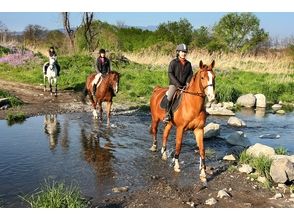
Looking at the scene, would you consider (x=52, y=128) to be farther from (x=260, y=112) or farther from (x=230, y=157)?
(x=260, y=112)

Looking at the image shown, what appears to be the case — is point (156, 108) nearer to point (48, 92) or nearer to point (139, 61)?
point (48, 92)

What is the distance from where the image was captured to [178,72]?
931 centimetres

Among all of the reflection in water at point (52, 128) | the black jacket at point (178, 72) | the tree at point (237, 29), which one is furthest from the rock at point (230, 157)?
the tree at point (237, 29)

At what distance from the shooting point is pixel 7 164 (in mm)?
9492

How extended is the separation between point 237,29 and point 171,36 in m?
8.98

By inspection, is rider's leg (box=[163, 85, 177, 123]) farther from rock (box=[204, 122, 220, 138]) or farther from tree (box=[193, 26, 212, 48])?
tree (box=[193, 26, 212, 48])

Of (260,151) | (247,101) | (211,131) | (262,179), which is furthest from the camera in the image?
(247,101)

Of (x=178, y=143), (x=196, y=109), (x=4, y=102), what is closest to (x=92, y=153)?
(x=178, y=143)

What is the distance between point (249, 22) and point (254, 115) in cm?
3649

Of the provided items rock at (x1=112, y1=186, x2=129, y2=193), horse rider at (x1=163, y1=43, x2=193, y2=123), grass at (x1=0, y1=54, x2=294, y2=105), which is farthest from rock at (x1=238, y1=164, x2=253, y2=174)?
grass at (x1=0, y1=54, x2=294, y2=105)

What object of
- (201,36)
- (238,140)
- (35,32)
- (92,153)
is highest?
(35,32)

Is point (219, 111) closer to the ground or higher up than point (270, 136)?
higher up

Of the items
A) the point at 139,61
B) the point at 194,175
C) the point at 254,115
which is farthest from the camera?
the point at 139,61

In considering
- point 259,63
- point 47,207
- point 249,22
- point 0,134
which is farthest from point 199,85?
point 249,22
